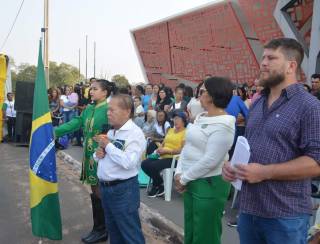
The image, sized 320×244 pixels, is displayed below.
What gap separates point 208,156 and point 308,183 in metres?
0.90

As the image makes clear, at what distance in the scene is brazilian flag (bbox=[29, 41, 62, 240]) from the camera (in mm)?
4242

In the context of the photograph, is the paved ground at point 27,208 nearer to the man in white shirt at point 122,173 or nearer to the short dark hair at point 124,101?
the man in white shirt at point 122,173

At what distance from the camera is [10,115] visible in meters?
13.8

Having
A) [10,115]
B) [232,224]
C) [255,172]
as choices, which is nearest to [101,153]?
[255,172]

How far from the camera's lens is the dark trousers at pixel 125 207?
136 inches

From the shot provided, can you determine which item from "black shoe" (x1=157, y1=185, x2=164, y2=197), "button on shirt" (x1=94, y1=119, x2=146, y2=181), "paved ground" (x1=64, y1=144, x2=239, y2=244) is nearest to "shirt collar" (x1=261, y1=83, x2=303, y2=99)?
"button on shirt" (x1=94, y1=119, x2=146, y2=181)

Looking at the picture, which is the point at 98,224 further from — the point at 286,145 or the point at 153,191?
the point at 286,145

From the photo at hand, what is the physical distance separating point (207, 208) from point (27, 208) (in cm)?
363

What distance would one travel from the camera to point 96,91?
4.41 metres

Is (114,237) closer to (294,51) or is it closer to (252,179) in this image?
(252,179)

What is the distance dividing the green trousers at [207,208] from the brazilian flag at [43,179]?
183 cm

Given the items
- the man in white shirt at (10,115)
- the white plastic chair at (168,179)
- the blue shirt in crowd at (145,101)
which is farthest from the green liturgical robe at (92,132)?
the man in white shirt at (10,115)

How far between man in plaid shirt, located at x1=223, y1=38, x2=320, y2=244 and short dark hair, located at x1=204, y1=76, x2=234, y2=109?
718mm

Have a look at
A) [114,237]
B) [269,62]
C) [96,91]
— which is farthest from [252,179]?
[96,91]
